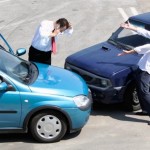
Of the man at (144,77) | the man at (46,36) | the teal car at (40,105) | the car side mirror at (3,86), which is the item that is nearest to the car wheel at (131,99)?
the man at (144,77)

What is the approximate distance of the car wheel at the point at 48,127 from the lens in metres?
7.57

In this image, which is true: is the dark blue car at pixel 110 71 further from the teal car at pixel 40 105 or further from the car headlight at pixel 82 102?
the car headlight at pixel 82 102

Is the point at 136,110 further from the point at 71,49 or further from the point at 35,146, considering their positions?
the point at 71,49

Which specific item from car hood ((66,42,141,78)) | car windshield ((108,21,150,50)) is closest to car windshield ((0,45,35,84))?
car hood ((66,42,141,78))

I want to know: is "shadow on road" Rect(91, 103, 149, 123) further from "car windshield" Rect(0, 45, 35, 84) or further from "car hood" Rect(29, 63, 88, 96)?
"car windshield" Rect(0, 45, 35, 84)

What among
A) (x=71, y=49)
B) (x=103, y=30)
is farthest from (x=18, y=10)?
(x=71, y=49)

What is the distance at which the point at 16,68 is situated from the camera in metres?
8.09

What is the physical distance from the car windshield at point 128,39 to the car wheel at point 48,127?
2752mm

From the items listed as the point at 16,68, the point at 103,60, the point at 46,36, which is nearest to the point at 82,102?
the point at 16,68

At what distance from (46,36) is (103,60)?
4.09 feet

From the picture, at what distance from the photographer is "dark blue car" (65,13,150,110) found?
878 cm

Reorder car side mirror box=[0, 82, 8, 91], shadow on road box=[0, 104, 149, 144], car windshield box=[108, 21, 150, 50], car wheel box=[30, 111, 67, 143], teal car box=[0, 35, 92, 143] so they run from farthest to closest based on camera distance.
Answer: car windshield box=[108, 21, 150, 50]
shadow on road box=[0, 104, 149, 144]
car wheel box=[30, 111, 67, 143]
teal car box=[0, 35, 92, 143]
car side mirror box=[0, 82, 8, 91]

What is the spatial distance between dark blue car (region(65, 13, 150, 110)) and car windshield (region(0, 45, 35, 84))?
4.07 feet

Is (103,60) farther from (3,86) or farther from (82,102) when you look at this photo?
(3,86)
